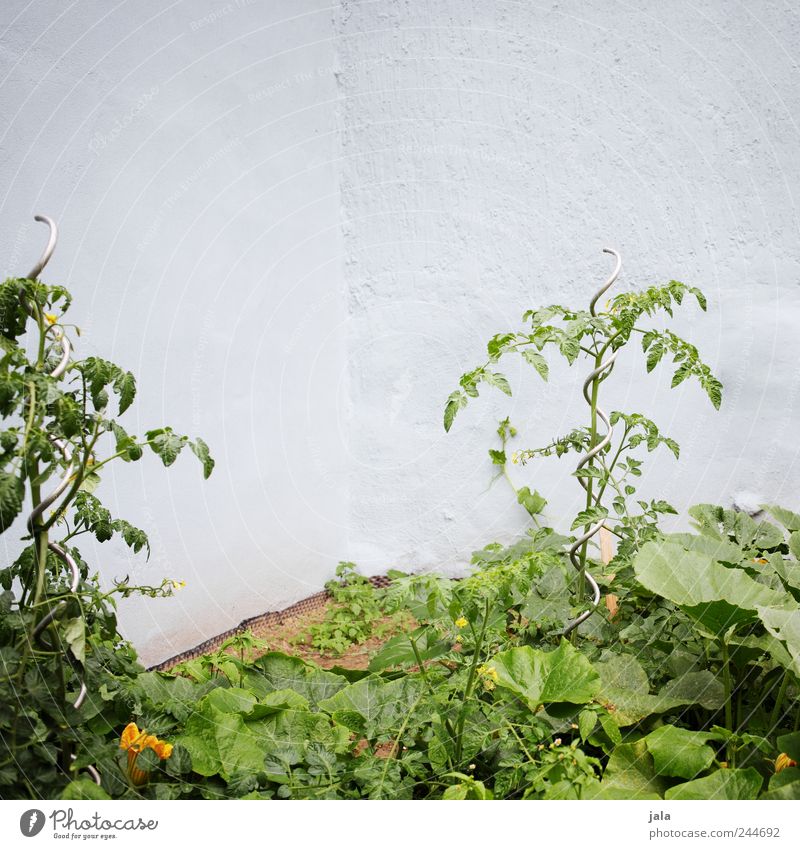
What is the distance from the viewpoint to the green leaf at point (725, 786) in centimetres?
98

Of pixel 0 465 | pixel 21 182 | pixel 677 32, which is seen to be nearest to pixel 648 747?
pixel 0 465

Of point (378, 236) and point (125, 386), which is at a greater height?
point (378, 236)

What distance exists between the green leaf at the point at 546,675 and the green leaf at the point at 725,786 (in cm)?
17

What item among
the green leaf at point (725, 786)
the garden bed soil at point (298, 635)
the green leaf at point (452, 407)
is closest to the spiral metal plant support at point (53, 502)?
the green leaf at point (452, 407)

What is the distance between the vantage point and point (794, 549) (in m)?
1.36

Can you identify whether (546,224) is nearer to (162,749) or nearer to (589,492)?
(589,492)

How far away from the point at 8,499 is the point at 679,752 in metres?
0.90

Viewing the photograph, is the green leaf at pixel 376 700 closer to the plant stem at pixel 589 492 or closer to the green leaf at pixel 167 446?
the plant stem at pixel 589 492

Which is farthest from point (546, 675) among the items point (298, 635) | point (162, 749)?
point (298, 635)

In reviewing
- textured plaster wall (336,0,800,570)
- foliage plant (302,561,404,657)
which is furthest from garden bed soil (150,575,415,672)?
textured plaster wall (336,0,800,570)

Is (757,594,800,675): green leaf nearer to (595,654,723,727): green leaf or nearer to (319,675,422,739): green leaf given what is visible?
(595,654,723,727): green leaf

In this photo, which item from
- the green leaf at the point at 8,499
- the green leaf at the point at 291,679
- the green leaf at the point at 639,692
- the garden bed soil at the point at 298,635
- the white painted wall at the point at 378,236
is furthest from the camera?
the garden bed soil at the point at 298,635

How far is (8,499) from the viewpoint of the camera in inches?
32.7

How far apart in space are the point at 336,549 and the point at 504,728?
1740mm
